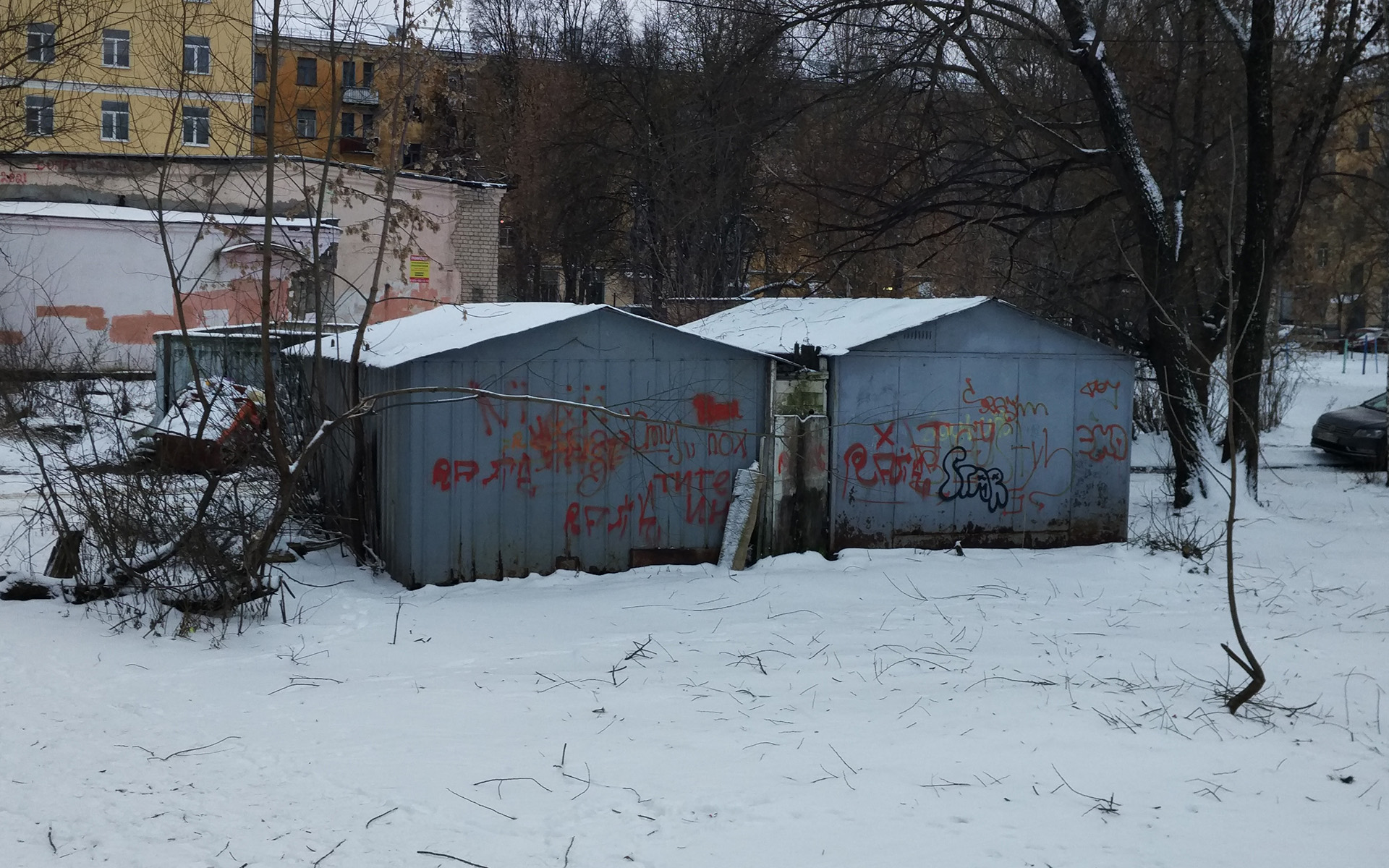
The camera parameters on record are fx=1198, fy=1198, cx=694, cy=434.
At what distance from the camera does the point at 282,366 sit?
11.3 metres

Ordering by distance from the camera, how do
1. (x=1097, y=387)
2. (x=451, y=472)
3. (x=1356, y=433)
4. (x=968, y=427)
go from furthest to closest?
(x=1356, y=433) < (x=1097, y=387) < (x=968, y=427) < (x=451, y=472)

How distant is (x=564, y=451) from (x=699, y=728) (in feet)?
11.8

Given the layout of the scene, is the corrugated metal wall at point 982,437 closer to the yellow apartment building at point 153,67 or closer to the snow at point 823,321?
the snow at point 823,321

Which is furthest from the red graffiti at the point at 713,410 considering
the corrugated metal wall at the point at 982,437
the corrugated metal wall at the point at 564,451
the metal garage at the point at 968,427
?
the corrugated metal wall at the point at 982,437

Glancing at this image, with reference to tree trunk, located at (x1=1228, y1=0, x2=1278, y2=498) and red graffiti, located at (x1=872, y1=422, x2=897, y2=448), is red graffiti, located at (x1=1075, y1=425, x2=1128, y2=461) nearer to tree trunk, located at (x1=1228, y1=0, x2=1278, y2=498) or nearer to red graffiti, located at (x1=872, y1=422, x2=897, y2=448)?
tree trunk, located at (x1=1228, y1=0, x2=1278, y2=498)

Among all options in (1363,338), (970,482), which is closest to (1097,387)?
(970,482)

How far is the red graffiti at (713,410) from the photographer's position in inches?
371

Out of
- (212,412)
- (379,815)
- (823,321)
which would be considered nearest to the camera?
(379,815)

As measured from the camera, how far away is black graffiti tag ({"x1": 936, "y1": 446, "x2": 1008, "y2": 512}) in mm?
10273

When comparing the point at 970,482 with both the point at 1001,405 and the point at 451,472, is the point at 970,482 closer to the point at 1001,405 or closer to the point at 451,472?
the point at 1001,405

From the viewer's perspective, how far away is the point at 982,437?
10336 millimetres

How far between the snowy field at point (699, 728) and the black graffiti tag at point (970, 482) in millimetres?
1278

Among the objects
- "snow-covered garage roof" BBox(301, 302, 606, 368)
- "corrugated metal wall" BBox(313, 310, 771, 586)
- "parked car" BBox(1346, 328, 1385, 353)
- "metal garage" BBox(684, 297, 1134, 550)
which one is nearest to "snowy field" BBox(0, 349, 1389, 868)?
"corrugated metal wall" BBox(313, 310, 771, 586)

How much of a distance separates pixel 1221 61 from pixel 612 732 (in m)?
11.9
